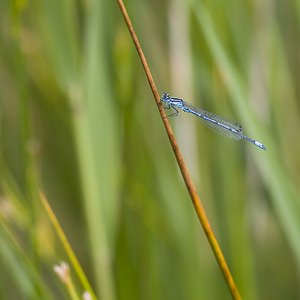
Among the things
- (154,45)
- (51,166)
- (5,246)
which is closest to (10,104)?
(51,166)

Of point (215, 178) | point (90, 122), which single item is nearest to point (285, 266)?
point (215, 178)

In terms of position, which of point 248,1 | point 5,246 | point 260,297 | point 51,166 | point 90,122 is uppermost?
point 248,1

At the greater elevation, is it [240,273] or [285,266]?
[285,266]

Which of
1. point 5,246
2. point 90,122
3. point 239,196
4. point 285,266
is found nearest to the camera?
point 5,246

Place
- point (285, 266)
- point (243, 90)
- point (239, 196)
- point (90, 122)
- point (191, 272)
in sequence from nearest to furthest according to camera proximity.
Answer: point (243, 90)
point (90, 122)
point (191, 272)
point (239, 196)
point (285, 266)

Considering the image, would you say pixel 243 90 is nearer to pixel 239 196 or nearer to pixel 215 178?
pixel 239 196

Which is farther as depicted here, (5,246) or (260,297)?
(260,297)
